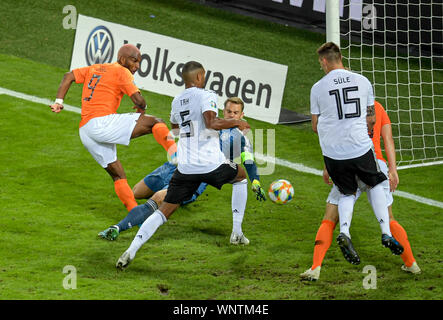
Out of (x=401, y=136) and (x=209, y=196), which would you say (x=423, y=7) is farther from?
(x=209, y=196)

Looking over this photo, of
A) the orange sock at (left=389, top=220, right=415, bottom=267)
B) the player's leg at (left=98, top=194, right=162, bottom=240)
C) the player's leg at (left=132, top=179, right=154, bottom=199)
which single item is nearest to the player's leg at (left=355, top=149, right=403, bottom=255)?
the orange sock at (left=389, top=220, right=415, bottom=267)

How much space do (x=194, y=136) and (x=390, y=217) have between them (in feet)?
6.13

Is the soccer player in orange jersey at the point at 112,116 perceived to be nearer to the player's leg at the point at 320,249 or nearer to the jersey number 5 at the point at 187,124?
the jersey number 5 at the point at 187,124

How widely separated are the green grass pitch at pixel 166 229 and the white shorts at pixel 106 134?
2.47 feet

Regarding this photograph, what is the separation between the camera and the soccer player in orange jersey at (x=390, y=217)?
6.71 m

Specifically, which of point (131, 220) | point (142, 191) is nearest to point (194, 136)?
point (131, 220)

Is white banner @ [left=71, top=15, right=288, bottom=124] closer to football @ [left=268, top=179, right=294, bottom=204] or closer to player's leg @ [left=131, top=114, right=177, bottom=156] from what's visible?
player's leg @ [left=131, top=114, right=177, bottom=156]

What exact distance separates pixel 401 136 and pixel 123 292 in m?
6.26

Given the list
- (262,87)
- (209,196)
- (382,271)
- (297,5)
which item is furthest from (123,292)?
(297,5)

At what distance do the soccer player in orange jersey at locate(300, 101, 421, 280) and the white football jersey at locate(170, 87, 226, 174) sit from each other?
3.43 ft

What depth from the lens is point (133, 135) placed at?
8172mm

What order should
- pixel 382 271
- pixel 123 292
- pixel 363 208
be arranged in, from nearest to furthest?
1. pixel 123 292
2. pixel 382 271
3. pixel 363 208

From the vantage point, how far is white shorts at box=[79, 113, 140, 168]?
803 cm

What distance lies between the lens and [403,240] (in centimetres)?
679
